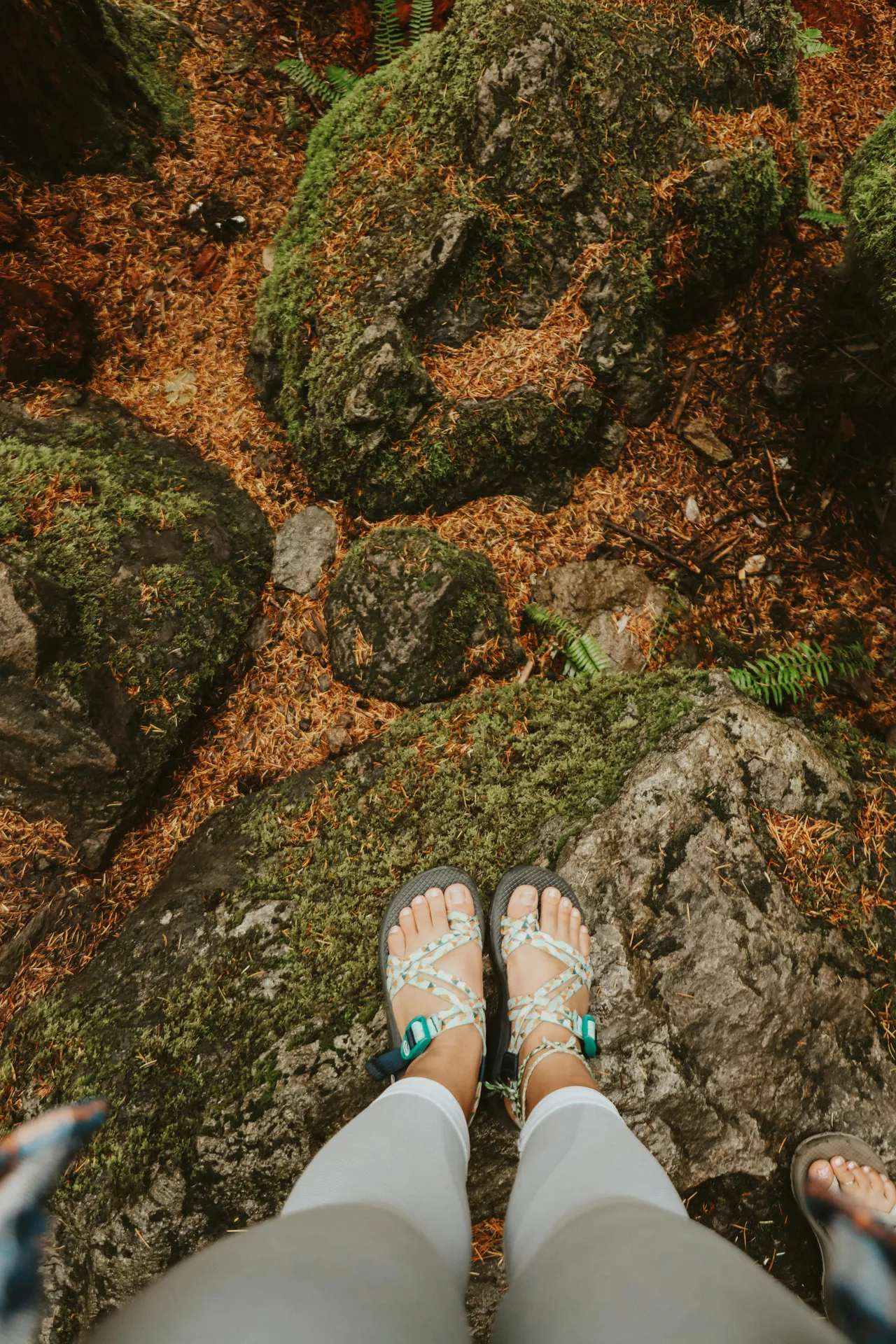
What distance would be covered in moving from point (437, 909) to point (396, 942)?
0.20 m

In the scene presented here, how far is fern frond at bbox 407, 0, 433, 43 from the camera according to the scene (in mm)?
3537

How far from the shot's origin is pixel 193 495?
3197mm

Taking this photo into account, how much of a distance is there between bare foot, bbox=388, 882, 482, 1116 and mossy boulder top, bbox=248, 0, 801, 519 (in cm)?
194

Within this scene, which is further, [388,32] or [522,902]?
[388,32]

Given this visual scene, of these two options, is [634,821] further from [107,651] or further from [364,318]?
[364,318]

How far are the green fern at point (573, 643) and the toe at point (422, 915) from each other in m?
1.23

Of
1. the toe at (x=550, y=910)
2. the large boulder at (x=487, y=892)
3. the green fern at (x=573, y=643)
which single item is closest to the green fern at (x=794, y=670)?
the large boulder at (x=487, y=892)

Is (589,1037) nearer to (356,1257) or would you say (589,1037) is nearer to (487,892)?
(487,892)

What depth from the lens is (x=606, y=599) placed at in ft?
10.4

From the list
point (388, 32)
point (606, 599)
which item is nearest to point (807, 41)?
point (388, 32)

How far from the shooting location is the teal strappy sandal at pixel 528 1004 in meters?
2.24

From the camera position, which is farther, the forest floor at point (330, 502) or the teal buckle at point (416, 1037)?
the forest floor at point (330, 502)

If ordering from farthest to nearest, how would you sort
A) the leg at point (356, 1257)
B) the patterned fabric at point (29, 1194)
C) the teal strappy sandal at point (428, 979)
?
1. the teal strappy sandal at point (428, 979)
2. the patterned fabric at point (29, 1194)
3. the leg at point (356, 1257)

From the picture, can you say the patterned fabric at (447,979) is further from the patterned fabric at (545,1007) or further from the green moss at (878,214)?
the green moss at (878,214)
